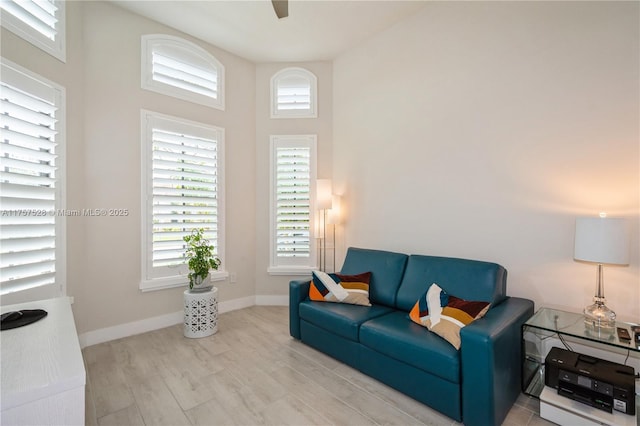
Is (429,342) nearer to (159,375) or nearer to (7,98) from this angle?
(159,375)

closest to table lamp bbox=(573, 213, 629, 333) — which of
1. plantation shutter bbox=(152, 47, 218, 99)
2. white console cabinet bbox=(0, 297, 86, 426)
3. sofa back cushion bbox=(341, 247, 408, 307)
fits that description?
sofa back cushion bbox=(341, 247, 408, 307)

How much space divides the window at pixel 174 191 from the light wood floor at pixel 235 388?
813mm

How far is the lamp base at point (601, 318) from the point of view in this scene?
1897mm

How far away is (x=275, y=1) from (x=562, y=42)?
86.7 inches

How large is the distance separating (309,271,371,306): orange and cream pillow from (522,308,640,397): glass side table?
1279 millimetres

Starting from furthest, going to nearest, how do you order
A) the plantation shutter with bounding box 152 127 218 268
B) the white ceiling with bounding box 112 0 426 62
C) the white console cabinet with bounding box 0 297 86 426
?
the plantation shutter with bounding box 152 127 218 268 < the white ceiling with bounding box 112 0 426 62 < the white console cabinet with bounding box 0 297 86 426

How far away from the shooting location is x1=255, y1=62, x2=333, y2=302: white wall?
4.06 meters

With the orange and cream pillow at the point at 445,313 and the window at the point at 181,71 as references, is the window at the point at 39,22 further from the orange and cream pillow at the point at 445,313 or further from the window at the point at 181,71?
the orange and cream pillow at the point at 445,313

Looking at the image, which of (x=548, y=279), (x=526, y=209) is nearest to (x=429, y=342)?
(x=548, y=279)

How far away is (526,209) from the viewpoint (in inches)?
95.0

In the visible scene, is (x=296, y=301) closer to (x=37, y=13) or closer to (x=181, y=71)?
(x=181, y=71)

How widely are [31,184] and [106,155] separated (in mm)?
844

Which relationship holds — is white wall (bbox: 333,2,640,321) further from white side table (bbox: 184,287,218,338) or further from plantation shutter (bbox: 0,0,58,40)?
plantation shutter (bbox: 0,0,58,40)

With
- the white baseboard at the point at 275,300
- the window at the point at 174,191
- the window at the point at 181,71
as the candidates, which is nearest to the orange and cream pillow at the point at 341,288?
the white baseboard at the point at 275,300
